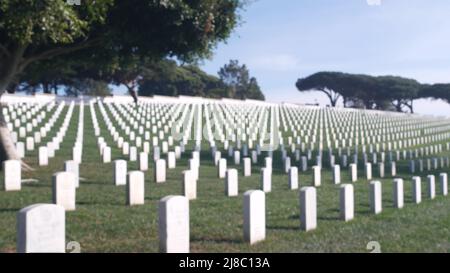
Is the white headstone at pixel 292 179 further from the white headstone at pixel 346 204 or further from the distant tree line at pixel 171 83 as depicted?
the distant tree line at pixel 171 83

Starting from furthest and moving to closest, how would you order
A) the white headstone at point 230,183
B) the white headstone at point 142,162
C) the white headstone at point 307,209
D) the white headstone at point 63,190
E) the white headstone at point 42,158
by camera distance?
the white headstone at point 42,158, the white headstone at point 142,162, the white headstone at point 230,183, the white headstone at point 63,190, the white headstone at point 307,209

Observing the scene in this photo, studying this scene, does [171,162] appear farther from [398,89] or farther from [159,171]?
[398,89]

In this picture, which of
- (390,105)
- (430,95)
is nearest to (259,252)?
(430,95)

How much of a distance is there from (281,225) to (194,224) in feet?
4.25

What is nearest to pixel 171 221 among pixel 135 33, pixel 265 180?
pixel 265 180

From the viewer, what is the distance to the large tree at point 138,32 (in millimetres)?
12750

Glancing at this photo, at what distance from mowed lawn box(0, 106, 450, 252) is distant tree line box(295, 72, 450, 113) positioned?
2570 cm

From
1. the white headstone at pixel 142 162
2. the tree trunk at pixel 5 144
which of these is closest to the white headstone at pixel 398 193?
the white headstone at pixel 142 162

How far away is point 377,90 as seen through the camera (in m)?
52.5

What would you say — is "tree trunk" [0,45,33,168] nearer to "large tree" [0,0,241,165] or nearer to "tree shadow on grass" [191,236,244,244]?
"large tree" [0,0,241,165]

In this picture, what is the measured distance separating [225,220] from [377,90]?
46029mm

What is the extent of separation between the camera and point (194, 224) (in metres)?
8.42

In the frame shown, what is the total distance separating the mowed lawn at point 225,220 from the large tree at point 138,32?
285 centimetres

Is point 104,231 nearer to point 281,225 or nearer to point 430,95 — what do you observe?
point 281,225
